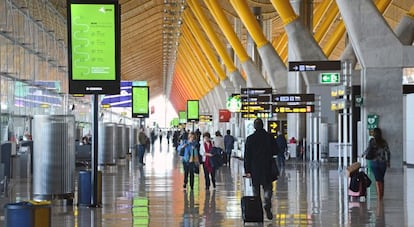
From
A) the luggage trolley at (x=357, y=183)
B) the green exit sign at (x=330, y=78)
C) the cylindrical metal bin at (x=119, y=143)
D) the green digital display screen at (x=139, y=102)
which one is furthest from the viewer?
the cylindrical metal bin at (x=119, y=143)

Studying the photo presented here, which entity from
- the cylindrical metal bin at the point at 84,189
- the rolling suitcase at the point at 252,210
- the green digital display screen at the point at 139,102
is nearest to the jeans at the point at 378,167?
the rolling suitcase at the point at 252,210

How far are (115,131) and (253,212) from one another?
26.0m

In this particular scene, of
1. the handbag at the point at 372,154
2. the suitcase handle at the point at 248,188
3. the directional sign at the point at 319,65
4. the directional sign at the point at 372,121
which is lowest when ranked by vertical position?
the suitcase handle at the point at 248,188

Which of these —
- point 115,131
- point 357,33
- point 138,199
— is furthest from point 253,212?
point 115,131

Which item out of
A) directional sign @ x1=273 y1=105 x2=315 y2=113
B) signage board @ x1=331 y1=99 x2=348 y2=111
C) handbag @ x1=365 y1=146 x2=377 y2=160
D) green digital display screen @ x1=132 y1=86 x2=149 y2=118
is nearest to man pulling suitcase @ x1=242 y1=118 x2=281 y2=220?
handbag @ x1=365 y1=146 x2=377 y2=160

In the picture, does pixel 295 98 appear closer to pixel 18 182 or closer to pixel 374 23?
pixel 374 23

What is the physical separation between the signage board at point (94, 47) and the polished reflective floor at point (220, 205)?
2.29 metres

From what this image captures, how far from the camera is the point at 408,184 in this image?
2198 centimetres

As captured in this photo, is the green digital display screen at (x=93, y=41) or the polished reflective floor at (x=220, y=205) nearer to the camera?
the polished reflective floor at (x=220, y=205)

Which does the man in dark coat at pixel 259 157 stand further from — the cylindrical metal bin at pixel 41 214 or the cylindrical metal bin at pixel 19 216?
the cylindrical metal bin at pixel 19 216

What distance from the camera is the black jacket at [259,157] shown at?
12.4 m

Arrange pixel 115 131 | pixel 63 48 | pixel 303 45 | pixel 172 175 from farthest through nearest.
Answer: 1. pixel 63 48
2. pixel 115 131
3. pixel 303 45
4. pixel 172 175

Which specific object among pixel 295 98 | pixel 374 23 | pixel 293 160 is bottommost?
pixel 293 160

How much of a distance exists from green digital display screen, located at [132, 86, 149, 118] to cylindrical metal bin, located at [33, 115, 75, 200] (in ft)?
71.1
